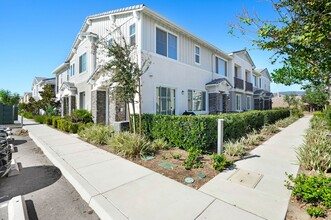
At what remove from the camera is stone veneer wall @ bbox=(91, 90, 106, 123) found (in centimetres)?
1202

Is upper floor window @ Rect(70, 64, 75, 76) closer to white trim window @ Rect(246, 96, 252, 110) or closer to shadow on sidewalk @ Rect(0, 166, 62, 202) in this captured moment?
shadow on sidewalk @ Rect(0, 166, 62, 202)

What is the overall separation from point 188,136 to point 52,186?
4.47 meters

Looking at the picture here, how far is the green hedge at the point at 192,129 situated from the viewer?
20.7 feet

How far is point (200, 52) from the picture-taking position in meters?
14.4

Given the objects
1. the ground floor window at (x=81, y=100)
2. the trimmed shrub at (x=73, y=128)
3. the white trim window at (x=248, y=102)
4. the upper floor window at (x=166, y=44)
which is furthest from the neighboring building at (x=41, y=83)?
the white trim window at (x=248, y=102)

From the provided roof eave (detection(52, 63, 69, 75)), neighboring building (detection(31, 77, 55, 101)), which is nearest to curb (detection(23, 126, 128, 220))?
roof eave (detection(52, 63, 69, 75))

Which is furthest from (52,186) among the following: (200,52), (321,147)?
(200,52)

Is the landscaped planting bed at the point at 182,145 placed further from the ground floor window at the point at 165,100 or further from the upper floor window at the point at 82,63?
the upper floor window at the point at 82,63

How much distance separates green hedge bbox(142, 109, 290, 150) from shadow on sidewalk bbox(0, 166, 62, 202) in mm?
4053

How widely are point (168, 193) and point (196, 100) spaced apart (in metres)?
11.0

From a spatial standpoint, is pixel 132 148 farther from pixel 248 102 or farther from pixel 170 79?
pixel 248 102

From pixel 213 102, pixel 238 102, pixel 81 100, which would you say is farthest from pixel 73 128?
pixel 238 102

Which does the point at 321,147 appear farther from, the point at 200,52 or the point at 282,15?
the point at 200,52

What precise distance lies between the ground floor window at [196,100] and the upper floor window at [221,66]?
402 cm
